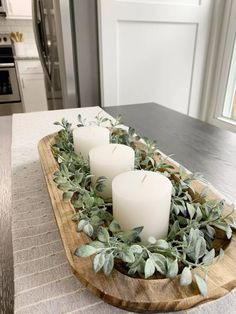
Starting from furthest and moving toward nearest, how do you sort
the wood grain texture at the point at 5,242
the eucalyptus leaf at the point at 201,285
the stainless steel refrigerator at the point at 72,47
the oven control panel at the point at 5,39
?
1. the oven control panel at the point at 5,39
2. the stainless steel refrigerator at the point at 72,47
3. the wood grain texture at the point at 5,242
4. the eucalyptus leaf at the point at 201,285

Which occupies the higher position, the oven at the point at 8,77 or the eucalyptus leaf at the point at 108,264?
the eucalyptus leaf at the point at 108,264

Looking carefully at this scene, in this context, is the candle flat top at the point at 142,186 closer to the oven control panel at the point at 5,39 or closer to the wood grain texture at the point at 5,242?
the wood grain texture at the point at 5,242

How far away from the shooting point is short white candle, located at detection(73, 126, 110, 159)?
0.50 metres

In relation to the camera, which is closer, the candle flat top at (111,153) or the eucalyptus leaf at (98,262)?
the eucalyptus leaf at (98,262)

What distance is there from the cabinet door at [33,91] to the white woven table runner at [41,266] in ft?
9.76

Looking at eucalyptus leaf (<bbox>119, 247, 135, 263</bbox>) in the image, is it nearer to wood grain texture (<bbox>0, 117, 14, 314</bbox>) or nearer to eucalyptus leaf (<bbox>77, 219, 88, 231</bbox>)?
eucalyptus leaf (<bbox>77, 219, 88, 231</bbox>)

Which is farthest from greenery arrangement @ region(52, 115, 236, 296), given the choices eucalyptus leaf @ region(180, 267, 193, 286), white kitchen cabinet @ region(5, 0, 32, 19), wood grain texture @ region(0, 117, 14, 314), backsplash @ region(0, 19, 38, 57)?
backsplash @ region(0, 19, 38, 57)

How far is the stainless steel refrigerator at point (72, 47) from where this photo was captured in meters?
1.52

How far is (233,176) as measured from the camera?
60cm

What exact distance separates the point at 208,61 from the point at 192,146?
4.78ft

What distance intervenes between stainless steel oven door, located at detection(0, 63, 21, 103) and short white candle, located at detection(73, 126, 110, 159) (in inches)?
120

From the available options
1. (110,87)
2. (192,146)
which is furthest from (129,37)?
(192,146)

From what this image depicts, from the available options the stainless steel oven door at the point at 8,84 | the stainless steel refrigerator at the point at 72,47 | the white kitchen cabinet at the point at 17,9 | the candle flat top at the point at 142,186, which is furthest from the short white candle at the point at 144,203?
the white kitchen cabinet at the point at 17,9

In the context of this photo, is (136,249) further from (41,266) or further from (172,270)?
(41,266)
